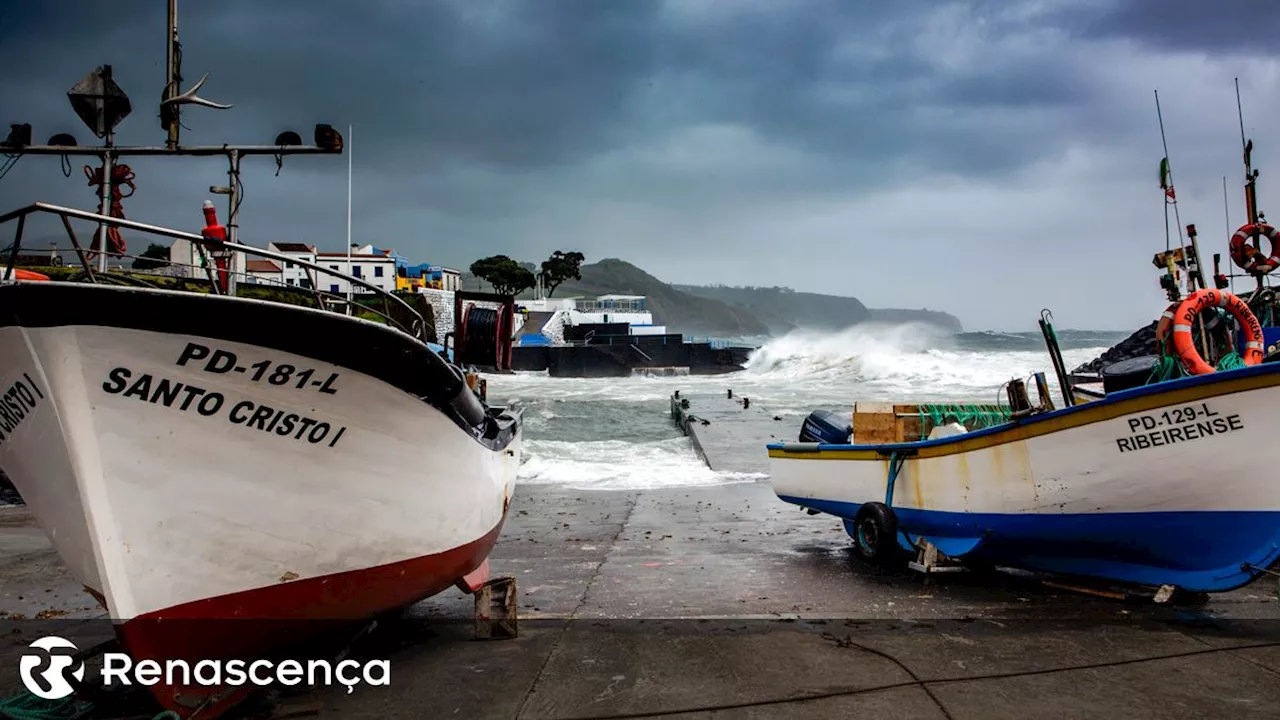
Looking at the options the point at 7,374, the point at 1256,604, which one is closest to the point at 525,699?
the point at 7,374

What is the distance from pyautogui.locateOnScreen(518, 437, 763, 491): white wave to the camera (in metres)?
13.5

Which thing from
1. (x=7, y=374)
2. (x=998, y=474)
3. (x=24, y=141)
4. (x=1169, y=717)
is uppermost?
(x=24, y=141)

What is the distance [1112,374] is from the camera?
6.64 metres

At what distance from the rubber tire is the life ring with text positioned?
5840mm

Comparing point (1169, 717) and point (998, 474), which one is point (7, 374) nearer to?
point (1169, 717)

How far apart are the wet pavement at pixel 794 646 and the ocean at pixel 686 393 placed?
192 centimetres

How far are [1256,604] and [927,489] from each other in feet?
7.35

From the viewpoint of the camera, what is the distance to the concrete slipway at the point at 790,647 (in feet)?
13.4

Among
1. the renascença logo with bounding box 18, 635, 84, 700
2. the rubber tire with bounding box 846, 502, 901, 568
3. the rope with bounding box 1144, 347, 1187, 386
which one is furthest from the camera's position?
the rubber tire with bounding box 846, 502, 901, 568

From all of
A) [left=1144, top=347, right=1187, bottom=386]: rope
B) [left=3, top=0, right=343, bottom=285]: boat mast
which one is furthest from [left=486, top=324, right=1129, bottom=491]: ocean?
[left=3, top=0, right=343, bottom=285]: boat mast

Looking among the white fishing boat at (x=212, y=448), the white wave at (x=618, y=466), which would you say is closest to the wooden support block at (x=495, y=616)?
the white fishing boat at (x=212, y=448)

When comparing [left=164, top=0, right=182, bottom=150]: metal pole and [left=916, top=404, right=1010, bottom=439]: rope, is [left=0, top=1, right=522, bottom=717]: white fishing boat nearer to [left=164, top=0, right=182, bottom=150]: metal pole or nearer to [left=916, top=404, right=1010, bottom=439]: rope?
[left=164, top=0, right=182, bottom=150]: metal pole

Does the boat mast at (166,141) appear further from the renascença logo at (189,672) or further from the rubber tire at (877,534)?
A: the rubber tire at (877,534)

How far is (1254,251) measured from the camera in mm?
9781
